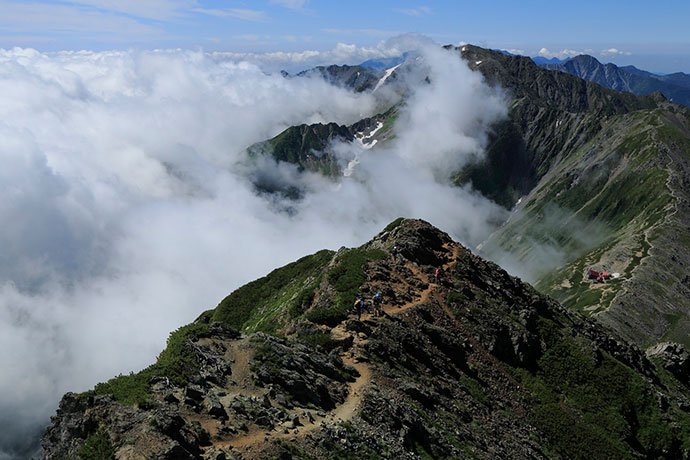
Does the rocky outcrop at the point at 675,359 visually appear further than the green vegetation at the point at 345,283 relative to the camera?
Yes

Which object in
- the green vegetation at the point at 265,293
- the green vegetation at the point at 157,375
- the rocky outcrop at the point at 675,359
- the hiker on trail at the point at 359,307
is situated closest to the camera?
the green vegetation at the point at 157,375

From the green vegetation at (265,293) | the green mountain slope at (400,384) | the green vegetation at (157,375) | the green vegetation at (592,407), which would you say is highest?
the green vegetation at (157,375)

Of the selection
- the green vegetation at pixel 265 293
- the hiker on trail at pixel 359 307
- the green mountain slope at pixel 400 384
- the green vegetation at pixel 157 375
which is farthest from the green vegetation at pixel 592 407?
the green vegetation at pixel 265 293

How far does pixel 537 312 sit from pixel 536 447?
30.0 m

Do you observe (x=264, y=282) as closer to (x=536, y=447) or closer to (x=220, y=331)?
(x=220, y=331)

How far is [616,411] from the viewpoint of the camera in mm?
59812

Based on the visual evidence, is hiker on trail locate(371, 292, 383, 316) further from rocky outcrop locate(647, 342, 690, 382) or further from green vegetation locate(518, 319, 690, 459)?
rocky outcrop locate(647, 342, 690, 382)

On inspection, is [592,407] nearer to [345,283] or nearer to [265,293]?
[345,283]

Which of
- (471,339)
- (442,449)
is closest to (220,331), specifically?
(442,449)

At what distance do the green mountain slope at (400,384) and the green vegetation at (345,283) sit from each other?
28cm

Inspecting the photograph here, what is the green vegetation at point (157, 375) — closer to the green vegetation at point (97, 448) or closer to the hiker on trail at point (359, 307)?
the green vegetation at point (97, 448)

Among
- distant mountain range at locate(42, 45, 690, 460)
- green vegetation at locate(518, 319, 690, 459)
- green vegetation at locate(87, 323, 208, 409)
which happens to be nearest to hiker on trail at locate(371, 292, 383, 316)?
distant mountain range at locate(42, 45, 690, 460)

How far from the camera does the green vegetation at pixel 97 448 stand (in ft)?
82.7

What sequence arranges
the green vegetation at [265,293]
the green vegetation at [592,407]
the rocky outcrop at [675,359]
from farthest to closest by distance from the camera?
1. the green vegetation at [265,293]
2. the rocky outcrop at [675,359]
3. the green vegetation at [592,407]
